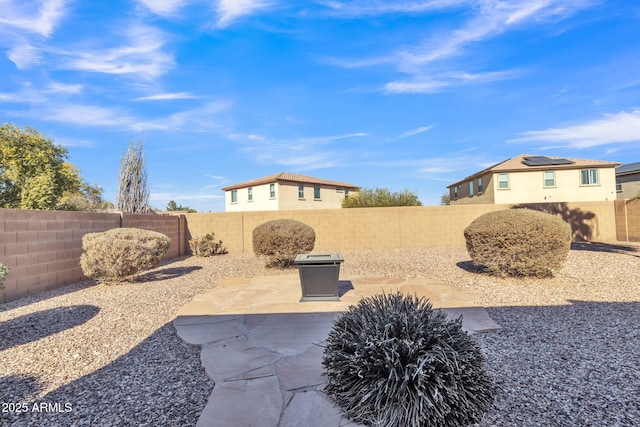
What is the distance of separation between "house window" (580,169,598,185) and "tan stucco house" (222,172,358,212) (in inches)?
765

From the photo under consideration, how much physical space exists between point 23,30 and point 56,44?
2.05 ft

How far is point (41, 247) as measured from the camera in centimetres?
725

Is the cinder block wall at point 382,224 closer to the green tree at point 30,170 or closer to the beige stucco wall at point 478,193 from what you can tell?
the green tree at point 30,170

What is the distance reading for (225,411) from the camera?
2408 millimetres

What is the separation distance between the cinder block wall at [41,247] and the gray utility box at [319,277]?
5.91 metres

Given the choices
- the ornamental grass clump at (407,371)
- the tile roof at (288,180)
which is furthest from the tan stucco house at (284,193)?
the ornamental grass clump at (407,371)

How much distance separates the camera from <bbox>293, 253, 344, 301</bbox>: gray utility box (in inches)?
220

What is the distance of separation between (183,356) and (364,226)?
460 inches

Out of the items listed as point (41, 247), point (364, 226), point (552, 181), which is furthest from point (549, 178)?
point (41, 247)

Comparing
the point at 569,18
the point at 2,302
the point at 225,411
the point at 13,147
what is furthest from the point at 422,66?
the point at 13,147

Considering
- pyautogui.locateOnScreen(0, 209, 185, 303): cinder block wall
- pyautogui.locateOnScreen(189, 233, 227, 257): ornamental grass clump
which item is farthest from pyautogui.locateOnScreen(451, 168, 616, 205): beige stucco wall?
pyautogui.locateOnScreen(0, 209, 185, 303): cinder block wall

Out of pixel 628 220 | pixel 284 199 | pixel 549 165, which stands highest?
pixel 549 165

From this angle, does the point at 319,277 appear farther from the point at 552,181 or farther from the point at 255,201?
the point at 552,181

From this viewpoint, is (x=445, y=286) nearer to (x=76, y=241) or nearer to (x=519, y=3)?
(x=519, y=3)
